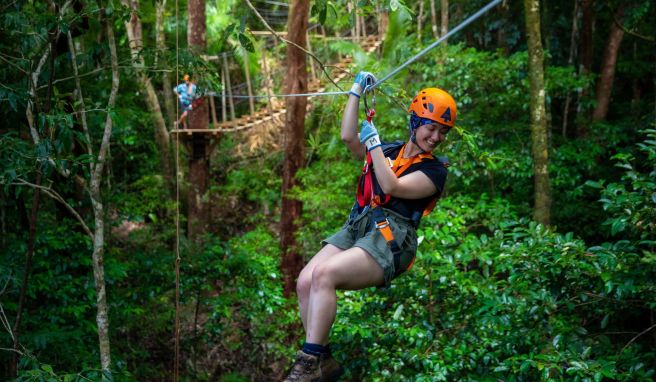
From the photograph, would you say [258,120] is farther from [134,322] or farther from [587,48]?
[134,322]

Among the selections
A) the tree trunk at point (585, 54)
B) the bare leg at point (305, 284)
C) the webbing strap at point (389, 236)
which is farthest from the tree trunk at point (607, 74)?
the bare leg at point (305, 284)

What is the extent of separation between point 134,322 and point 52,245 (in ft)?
5.76

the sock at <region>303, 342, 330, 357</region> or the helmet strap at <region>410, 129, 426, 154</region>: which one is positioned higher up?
the helmet strap at <region>410, 129, 426, 154</region>

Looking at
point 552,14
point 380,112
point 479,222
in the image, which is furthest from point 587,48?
point 479,222

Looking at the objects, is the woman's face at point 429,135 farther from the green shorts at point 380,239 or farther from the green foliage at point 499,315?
the green foliage at point 499,315

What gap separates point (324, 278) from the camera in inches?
111

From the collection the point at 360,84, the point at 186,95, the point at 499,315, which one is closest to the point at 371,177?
the point at 360,84

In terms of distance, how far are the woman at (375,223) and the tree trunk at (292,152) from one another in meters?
5.44

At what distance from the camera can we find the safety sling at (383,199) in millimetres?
2992

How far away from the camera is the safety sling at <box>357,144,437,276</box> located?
2.99m

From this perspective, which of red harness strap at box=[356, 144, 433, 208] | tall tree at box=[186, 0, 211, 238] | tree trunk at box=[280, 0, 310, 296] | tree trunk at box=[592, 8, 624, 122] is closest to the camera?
red harness strap at box=[356, 144, 433, 208]

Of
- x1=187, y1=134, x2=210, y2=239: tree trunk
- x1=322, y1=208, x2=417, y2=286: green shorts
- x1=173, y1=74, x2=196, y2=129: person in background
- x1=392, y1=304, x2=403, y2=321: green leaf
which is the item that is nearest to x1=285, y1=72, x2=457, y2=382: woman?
x1=322, y1=208, x2=417, y2=286: green shorts

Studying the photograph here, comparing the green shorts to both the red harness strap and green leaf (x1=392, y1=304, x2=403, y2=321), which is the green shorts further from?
green leaf (x1=392, y1=304, x2=403, y2=321)

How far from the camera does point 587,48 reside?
986 cm
